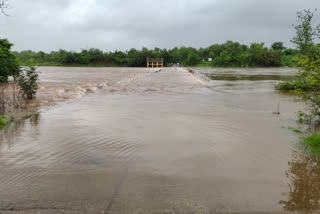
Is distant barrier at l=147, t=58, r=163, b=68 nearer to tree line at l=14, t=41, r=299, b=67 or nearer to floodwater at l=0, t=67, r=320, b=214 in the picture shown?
tree line at l=14, t=41, r=299, b=67

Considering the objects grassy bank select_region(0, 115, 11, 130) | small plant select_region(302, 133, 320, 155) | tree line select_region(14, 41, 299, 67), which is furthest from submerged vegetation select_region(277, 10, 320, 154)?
tree line select_region(14, 41, 299, 67)

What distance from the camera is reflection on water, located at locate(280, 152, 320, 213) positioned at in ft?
10.3

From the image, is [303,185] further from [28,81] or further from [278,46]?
[278,46]

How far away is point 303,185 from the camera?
366 cm

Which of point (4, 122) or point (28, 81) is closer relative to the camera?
point (4, 122)

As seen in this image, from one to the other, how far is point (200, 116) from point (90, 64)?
7669cm

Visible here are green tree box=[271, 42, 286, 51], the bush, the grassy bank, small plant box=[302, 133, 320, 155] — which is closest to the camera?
small plant box=[302, 133, 320, 155]

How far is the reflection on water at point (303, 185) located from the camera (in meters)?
3.15

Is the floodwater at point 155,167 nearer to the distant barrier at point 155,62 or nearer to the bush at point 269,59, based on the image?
the distant barrier at point 155,62

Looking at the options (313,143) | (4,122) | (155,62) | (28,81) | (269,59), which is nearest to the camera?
(313,143)

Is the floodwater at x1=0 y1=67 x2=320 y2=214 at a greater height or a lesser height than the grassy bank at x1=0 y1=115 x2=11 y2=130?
lesser

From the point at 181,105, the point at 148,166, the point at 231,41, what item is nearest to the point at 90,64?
the point at 231,41

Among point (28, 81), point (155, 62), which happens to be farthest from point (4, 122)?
point (155, 62)

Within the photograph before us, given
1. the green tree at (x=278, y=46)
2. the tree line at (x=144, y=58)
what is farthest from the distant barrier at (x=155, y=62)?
the green tree at (x=278, y=46)
